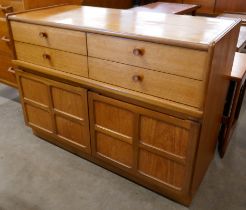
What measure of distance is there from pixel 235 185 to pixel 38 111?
4.24ft

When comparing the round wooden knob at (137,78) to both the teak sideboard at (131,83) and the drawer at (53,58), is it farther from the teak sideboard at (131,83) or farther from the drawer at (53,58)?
the drawer at (53,58)

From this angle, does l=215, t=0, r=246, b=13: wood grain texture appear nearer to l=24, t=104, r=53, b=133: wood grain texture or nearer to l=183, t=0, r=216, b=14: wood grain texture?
l=183, t=0, r=216, b=14: wood grain texture

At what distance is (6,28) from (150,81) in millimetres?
1306

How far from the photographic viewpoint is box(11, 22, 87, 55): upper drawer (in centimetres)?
127

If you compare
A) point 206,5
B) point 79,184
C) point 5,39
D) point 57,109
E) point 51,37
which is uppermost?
point 51,37

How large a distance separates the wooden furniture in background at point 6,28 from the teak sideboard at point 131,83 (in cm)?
20

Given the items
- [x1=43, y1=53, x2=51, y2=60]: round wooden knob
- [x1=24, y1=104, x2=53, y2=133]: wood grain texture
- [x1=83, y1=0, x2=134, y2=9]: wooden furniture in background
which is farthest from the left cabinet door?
[x1=83, y1=0, x2=134, y2=9]: wooden furniture in background

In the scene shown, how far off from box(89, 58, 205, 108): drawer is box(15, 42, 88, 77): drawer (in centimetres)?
7

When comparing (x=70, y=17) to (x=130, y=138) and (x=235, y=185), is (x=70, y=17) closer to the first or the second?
(x=130, y=138)

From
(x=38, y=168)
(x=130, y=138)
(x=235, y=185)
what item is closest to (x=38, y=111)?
(x=38, y=168)

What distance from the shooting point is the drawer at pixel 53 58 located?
133cm

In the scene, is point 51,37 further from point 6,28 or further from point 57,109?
point 6,28

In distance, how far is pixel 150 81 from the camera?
3.73ft

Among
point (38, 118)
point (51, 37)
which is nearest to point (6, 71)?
Result: point (38, 118)
